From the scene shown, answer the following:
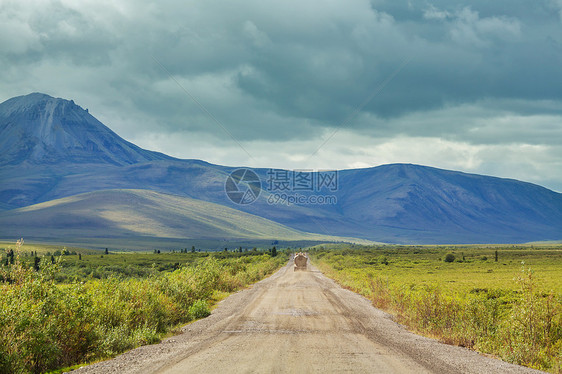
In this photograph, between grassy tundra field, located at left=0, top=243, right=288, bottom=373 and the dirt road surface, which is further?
the dirt road surface

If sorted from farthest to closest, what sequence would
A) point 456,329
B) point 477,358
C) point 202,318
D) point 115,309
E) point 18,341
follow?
1. point 202,318
2. point 456,329
3. point 115,309
4. point 477,358
5. point 18,341

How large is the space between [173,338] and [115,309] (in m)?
2.28

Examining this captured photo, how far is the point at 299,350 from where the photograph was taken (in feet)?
45.9

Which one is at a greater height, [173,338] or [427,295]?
[427,295]

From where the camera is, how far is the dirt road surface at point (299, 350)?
Answer: 11922 mm

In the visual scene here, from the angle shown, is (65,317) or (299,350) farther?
(299,350)

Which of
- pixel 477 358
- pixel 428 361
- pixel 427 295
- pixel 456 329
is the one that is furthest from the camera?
pixel 427 295

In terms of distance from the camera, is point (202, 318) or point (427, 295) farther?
point (202, 318)

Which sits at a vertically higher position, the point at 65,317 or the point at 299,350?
the point at 65,317

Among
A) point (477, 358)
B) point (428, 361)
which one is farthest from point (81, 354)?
point (477, 358)

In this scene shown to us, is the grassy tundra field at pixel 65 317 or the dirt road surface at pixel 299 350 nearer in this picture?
the grassy tundra field at pixel 65 317

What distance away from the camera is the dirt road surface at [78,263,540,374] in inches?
469

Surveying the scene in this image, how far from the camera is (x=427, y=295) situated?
2056 cm

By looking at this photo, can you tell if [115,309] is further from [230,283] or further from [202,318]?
[230,283]
